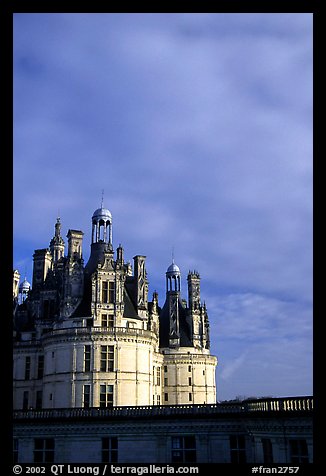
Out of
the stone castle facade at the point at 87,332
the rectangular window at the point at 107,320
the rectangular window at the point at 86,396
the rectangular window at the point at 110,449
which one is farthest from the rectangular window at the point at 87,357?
the rectangular window at the point at 110,449

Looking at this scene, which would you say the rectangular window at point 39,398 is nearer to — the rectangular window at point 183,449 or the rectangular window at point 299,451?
the rectangular window at point 183,449

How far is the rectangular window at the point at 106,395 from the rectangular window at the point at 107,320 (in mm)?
4540

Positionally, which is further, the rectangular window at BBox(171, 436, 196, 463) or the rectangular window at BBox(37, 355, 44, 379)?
the rectangular window at BBox(37, 355, 44, 379)

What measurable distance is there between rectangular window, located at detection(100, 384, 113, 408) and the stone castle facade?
2.8 inches

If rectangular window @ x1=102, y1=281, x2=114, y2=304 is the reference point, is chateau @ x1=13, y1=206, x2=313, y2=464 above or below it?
below

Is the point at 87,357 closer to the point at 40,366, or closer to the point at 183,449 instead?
the point at 40,366

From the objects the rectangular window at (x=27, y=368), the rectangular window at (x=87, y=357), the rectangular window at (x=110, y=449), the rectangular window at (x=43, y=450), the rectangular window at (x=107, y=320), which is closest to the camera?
the rectangular window at (x=110, y=449)

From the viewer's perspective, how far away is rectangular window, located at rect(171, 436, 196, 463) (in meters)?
22.1

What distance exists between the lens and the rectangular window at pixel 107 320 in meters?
39.3

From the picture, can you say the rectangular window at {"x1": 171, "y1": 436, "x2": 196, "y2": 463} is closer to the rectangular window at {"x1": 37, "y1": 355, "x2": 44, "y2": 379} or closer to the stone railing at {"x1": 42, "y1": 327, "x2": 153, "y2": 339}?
the stone railing at {"x1": 42, "y1": 327, "x2": 153, "y2": 339}

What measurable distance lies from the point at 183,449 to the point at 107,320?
59.9ft

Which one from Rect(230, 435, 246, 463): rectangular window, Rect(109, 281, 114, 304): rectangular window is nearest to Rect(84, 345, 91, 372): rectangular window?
Rect(109, 281, 114, 304): rectangular window
